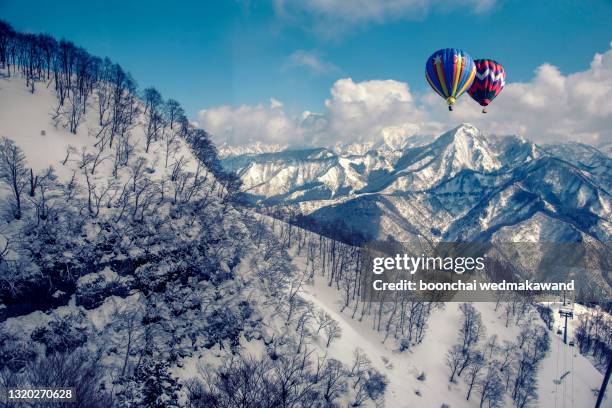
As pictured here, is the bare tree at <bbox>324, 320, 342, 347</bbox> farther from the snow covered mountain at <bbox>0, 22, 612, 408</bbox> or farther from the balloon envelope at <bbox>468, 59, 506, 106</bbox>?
the balloon envelope at <bbox>468, 59, 506, 106</bbox>

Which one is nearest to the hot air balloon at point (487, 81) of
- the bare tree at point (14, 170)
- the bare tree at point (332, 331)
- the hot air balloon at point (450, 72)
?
the hot air balloon at point (450, 72)

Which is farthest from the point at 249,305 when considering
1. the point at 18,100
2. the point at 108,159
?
the point at 18,100

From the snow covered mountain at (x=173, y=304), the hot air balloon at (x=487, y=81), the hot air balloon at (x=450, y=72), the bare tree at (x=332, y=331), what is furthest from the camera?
the bare tree at (x=332, y=331)

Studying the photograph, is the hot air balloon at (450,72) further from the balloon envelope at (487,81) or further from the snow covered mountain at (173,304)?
the snow covered mountain at (173,304)

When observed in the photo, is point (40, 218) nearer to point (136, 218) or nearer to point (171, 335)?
point (136, 218)

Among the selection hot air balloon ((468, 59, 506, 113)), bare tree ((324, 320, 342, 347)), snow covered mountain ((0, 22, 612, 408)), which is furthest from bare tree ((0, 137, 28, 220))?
hot air balloon ((468, 59, 506, 113))

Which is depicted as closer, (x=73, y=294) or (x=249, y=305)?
(x=73, y=294)
